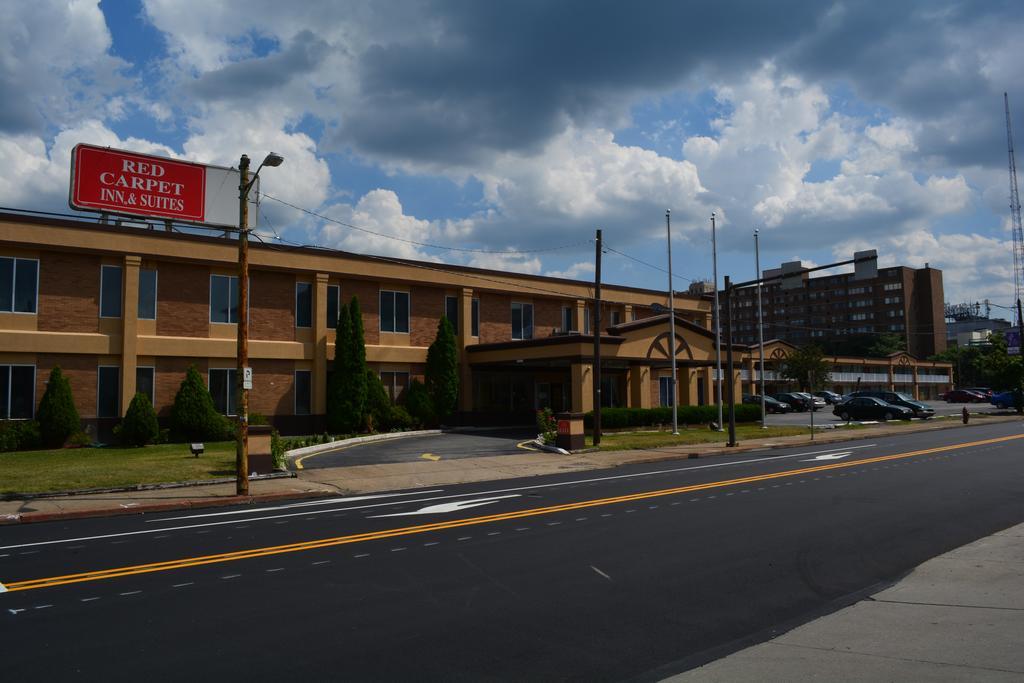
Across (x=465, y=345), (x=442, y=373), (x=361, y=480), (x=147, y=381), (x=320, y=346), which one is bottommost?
(x=361, y=480)

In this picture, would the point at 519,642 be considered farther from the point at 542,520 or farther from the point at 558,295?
the point at 558,295

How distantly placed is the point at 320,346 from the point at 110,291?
28.2 feet

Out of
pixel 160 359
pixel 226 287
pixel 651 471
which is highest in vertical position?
pixel 226 287

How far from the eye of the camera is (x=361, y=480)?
788 inches

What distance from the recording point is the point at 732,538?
1097 cm

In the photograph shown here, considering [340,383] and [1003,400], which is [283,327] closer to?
[340,383]

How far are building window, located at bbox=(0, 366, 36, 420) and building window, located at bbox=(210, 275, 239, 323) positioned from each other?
676 centimetres

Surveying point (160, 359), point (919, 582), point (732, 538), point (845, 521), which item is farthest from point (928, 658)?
point (160, 359)

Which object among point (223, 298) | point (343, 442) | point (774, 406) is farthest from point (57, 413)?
point (774, 406)

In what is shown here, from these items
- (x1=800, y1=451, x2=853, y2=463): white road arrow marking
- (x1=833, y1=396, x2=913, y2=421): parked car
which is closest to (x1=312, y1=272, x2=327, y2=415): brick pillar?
(x1=800, y1=451, x2=853, y2=463): white road arrow marking

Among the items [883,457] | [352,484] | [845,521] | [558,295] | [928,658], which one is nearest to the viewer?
[928,658]

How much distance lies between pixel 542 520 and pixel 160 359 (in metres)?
22.8

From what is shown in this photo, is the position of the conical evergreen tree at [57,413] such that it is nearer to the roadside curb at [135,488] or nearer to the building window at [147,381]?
the building window at [147,381]

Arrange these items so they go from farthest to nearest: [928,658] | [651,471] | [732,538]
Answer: [651,471], [732,538], [928,658]
